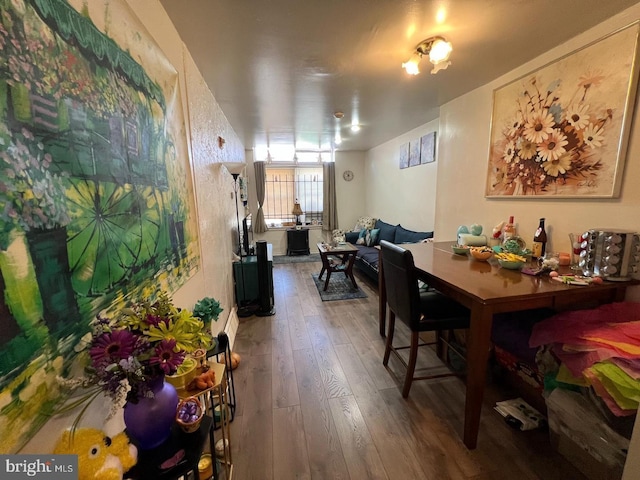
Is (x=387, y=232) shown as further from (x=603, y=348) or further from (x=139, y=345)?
(x=139, y=345)

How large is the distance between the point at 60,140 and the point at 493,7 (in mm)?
1930

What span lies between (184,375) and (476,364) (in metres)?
1.36

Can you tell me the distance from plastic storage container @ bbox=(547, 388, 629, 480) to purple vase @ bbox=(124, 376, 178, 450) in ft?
5.61

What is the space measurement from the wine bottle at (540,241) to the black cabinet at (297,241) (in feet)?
14.6

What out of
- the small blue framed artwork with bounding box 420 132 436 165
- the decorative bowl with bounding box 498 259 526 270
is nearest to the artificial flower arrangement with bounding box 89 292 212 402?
the decorative bowl with bounding box 498 259 526 270

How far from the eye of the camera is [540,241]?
1.83 metres

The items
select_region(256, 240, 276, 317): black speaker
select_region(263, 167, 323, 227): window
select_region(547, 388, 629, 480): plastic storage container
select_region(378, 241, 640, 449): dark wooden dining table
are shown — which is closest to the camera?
select_region(547, 388, 629, 480): plastic storage container

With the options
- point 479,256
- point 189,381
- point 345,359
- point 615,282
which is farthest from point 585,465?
point 189,381

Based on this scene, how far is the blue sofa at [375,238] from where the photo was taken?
3736 mm

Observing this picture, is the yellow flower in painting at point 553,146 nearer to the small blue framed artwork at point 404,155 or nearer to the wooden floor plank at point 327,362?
the wooden floor plank at point 327,362

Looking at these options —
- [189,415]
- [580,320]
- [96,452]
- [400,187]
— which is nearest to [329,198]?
[400,187]

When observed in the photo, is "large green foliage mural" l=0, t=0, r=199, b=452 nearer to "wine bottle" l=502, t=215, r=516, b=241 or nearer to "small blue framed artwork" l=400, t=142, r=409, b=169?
"wine bottle" l=502, t=215, r=516, b=241

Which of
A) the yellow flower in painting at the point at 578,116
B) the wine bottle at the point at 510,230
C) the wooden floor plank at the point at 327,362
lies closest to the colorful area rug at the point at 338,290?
the wooden floor plank at the point at 327,362

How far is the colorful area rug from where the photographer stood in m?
3.47
